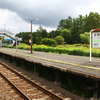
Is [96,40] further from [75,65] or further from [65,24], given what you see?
[65,24]

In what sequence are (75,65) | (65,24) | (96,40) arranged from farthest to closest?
(65,24)
(96,40)
(75,65)

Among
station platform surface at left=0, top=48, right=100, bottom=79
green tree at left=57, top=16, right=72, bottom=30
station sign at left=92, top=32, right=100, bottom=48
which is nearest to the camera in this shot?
station platform surface at left=0, top=48, right=100, bottom=79

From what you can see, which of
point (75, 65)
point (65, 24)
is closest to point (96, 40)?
point (75, 65)

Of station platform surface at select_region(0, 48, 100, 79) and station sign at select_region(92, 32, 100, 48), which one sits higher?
station sign at select_region(92, 32, 100, 48)

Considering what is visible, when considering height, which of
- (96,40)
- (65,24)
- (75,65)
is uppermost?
(65,24)

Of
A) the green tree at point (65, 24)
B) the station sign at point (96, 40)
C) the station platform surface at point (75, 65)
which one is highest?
the green tree at point (65, 24)

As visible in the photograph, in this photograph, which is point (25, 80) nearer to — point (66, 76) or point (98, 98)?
point (66, 76)

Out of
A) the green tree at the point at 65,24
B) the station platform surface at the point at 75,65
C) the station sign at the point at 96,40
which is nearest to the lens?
the station platform surface at the point at 75,65

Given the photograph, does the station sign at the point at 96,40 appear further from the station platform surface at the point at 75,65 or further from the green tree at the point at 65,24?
the green tree at the point at 65,24

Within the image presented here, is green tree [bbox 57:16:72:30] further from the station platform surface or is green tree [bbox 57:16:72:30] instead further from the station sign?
the station sign

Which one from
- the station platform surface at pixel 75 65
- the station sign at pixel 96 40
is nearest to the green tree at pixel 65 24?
the station platform surface at pixel 75 65

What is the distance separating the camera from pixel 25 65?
15859 millimetres

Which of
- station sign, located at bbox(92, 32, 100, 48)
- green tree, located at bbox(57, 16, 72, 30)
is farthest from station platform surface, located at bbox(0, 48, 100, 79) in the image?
green tree, located at bbox(57, 16, 72, 30)

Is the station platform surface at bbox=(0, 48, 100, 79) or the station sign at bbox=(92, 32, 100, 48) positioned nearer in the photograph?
the station platform surface at bbox=(0, 48, 100, 79)
